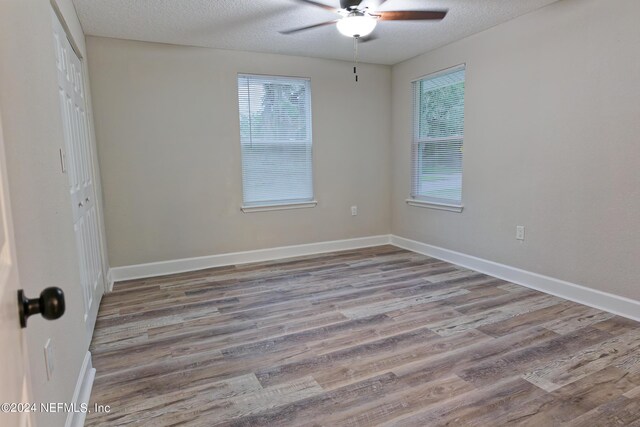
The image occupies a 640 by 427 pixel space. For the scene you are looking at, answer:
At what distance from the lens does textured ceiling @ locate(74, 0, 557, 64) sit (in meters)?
2.98

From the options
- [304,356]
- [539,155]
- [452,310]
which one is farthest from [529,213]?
[304,356]

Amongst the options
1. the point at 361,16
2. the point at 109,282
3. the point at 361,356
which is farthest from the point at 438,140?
the point at 109,282

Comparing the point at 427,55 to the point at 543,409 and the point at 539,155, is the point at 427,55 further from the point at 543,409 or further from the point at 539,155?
the point at 543,409

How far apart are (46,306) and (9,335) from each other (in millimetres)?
72

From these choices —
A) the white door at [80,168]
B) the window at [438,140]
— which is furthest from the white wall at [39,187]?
the window at [438,140]

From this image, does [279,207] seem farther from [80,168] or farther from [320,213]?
[80,168]

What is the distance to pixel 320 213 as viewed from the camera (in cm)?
483

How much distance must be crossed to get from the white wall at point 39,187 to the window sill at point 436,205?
3.53 metres

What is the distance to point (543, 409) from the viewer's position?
182cm

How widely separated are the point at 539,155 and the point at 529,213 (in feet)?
1.68

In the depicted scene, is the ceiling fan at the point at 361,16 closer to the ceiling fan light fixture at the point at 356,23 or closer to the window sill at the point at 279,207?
the ceiling fan light fixture at the point at 356,23

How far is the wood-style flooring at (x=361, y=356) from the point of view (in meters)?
1.83

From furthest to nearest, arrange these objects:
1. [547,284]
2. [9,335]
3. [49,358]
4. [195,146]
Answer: [195,146] → [547,284] → [49,358] → [9,335]

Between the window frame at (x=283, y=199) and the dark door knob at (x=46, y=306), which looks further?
the window frame at (x=283, y=199)
